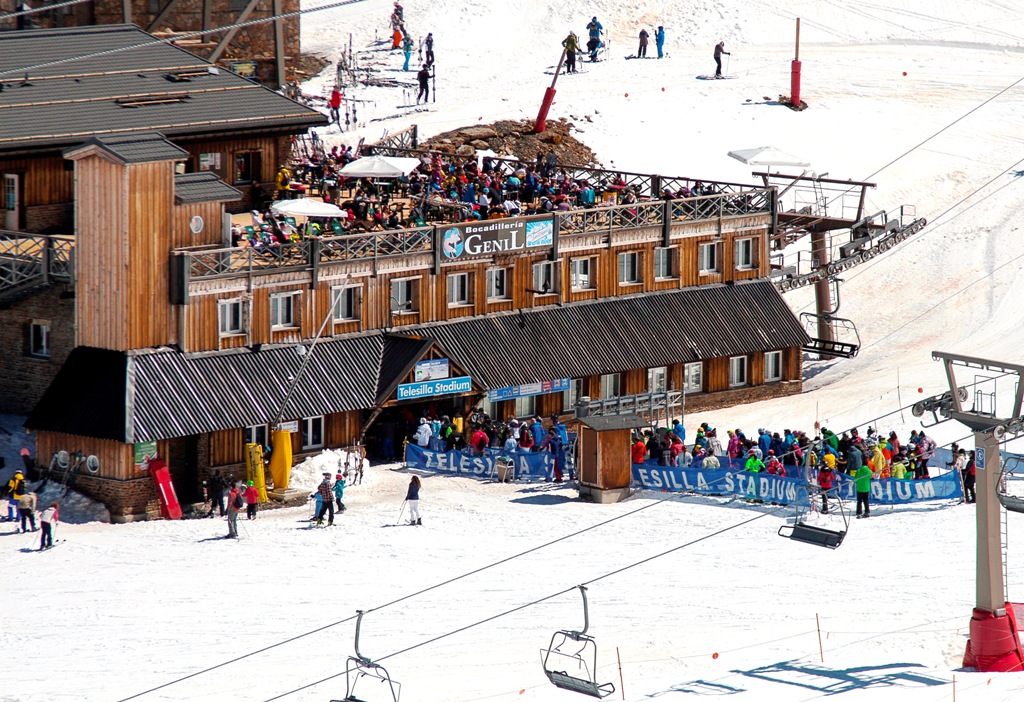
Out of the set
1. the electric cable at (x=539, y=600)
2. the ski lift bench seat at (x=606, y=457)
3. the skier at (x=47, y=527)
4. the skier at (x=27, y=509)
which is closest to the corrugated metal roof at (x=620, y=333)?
the ski lift bench seat at (x=606, y=457)

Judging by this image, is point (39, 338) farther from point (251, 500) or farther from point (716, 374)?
point (716, 374)

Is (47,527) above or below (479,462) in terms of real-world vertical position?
above

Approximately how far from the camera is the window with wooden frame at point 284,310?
171 ft

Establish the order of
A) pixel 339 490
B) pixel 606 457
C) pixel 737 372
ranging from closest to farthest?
pixel 339 490 → pixel 606 457 → pixel 737 372

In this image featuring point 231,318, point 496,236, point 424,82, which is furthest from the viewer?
point 424,82

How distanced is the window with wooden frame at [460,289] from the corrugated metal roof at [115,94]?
712 centimetres

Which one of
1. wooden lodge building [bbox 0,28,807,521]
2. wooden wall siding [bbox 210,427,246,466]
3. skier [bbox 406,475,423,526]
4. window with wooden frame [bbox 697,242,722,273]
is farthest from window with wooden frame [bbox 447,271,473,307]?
skier [bbox 406,475,423,526]

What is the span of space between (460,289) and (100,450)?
36.9ft

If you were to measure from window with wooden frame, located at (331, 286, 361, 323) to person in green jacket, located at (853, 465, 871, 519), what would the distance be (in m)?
13.7

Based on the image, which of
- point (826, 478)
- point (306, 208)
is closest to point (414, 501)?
point (826, 478)

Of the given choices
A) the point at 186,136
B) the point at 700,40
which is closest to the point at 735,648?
the point at 186,136

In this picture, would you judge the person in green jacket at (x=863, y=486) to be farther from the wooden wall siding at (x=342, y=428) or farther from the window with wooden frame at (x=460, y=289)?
the window with wooden frame at (x=460, y=289)

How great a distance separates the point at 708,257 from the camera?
61.1 metres

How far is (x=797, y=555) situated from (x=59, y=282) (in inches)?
722
